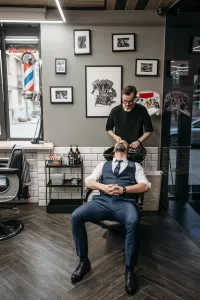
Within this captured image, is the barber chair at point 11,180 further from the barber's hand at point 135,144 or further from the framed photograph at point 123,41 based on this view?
the framed photograph at point 123,41

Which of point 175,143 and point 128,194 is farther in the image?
point 175,143

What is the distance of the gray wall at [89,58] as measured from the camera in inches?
140

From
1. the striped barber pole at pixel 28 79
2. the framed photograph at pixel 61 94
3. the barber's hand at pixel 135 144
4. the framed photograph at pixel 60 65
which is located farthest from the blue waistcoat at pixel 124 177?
the striped barber pole at pixel 28 79

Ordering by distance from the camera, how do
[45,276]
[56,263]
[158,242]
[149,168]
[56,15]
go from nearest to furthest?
[45,276]
[56,263]
[158,242]
[56,15]
[149,168]

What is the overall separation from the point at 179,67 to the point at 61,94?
158cm

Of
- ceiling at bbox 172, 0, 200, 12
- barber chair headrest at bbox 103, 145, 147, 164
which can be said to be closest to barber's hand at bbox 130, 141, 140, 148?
barber chair headrest at bbox 103, 145, 147, 164

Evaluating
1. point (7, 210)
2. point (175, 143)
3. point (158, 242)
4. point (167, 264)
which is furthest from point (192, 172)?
point (7, 210)

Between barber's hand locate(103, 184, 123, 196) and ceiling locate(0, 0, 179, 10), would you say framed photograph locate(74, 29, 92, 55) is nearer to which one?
ceiling locate(0, 0, 179, 10)

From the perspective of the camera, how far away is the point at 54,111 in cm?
377

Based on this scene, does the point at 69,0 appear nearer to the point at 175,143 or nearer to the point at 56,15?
the point at 56,15

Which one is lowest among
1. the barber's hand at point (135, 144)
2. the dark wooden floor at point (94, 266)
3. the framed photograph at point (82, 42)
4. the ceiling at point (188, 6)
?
the dark wooden floor at point (94, 266)

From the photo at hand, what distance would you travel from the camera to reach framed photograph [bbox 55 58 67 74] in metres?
3.62

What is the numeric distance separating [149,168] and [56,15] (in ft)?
7.96

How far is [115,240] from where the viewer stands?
2.90 meters
